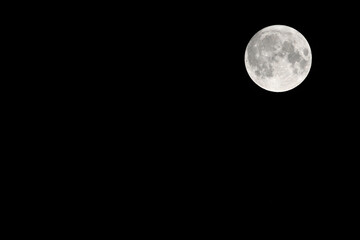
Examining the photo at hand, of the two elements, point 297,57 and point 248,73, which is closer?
point 297,57

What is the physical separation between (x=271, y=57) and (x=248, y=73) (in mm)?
564

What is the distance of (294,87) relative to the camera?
630 centimetres

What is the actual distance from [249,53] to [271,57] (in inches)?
15.6

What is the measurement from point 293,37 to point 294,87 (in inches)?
27.8

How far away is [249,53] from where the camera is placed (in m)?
6.36

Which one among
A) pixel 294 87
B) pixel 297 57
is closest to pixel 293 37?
pixel 297 57

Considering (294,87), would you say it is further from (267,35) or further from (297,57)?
(267,35)

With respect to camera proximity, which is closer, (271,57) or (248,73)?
(271,57)

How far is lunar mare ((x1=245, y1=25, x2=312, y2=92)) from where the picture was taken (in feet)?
19.9

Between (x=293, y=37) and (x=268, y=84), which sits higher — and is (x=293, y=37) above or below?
above

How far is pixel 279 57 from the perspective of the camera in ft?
19.8

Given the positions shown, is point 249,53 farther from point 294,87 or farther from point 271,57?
point 294,87

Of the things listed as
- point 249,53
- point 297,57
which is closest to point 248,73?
point 249,53

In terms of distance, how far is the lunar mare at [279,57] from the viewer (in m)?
6.06
